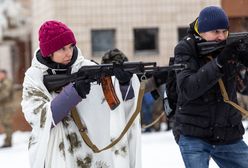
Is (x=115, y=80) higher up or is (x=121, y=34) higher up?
(x=115, y=80)

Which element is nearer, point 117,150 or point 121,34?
A: point 117,150

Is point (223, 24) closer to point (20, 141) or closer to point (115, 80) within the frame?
point (115, 80)

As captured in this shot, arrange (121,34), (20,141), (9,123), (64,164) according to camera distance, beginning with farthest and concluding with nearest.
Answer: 1. (121,34)
2. (20,141)
3. (9,123)
4. (64,164)

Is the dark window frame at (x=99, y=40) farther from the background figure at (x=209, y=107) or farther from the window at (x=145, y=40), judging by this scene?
the background figure at (x=209, y=107)

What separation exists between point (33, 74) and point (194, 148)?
1.06 metres

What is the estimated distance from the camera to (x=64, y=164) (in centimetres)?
361

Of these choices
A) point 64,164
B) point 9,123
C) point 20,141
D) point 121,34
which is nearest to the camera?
point 64,164

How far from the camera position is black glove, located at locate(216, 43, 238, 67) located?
3.46m

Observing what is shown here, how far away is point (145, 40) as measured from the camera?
15.9 meters

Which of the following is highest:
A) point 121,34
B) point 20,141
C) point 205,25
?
point 205,25

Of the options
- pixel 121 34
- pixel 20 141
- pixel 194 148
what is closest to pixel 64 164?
pixel 194 148

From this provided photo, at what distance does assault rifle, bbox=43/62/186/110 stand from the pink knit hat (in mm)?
163

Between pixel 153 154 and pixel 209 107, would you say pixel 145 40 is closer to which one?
pixel 153 154

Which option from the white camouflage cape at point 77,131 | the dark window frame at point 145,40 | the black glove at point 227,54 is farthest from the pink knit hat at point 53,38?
the dark window frame at point 145,40
